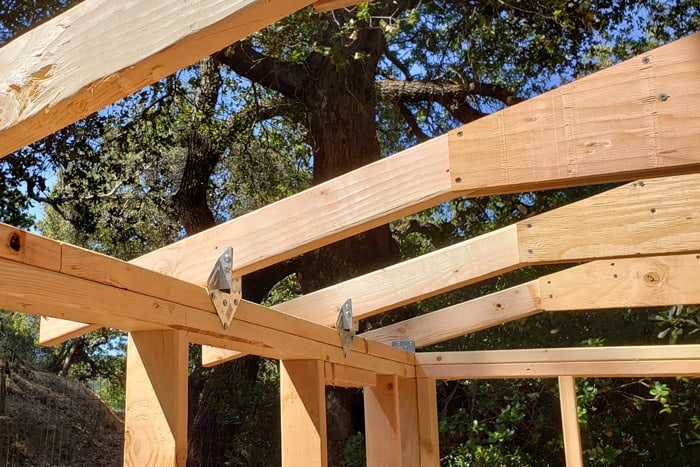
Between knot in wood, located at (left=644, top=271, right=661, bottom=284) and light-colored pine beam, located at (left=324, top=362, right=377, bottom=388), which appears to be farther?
knot in wood, located at (left=644, top=271, right=661, bottom=284)

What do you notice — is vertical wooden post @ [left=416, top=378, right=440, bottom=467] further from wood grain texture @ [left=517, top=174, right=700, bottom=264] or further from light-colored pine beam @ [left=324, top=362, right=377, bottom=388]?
wood grain texture @ [left=517, top=174, right=700, bottom=264]

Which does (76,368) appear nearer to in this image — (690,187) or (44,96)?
(690,187)

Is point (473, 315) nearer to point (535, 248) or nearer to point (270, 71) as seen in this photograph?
point (535, 248)

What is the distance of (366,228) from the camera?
209 cm

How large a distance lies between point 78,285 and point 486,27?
4.84 metres

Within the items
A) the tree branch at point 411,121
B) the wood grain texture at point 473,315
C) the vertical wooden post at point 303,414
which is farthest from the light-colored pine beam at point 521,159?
the tree branch at point 411,121

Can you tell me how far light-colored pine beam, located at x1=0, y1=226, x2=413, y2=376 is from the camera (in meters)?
A: 1.25

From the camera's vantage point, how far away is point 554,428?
6.09m

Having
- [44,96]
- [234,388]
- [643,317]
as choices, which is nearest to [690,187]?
[44,96]

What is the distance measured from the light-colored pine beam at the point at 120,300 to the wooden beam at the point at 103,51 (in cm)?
23

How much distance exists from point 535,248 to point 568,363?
1.04 metres

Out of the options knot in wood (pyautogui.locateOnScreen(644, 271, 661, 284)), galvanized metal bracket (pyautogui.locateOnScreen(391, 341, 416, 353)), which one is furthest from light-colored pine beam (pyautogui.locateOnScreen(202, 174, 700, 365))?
galvanized metal bracket (pyautogui.locateOnScreen(391, 341, 416, 353))

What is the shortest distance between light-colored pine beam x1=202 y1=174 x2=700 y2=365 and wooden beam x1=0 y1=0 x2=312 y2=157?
1848 millimetres

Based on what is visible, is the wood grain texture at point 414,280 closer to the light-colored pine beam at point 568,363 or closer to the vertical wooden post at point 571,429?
the light-colored pine beam at point 568,363
